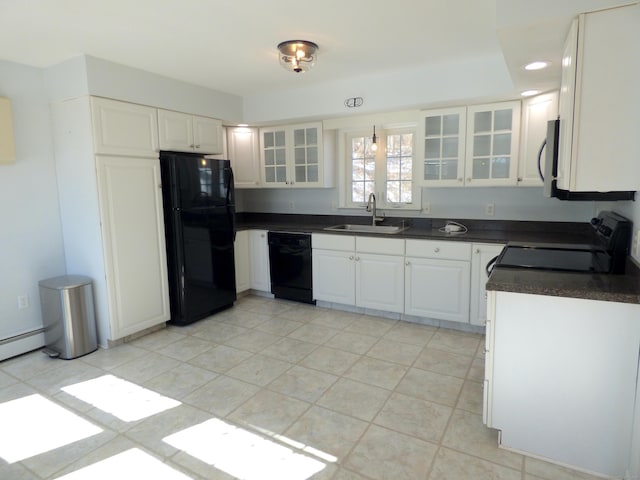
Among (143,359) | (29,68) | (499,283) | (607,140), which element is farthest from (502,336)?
(29,68)

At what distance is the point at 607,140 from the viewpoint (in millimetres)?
1638

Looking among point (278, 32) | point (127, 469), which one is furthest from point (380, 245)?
point (127, 469)

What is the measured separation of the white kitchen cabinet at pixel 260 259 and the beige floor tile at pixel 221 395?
72.9 inches

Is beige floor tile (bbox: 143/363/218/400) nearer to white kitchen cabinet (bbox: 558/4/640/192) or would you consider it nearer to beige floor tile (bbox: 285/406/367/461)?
beige floor tile (bbox: 285/406/367/461)

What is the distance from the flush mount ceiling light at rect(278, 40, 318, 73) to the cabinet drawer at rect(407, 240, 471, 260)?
176 centimetres

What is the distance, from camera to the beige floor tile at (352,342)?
3.17 m

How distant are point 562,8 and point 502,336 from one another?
1453mm

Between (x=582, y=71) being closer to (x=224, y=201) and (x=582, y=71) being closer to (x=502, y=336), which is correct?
(x=502, y=336)

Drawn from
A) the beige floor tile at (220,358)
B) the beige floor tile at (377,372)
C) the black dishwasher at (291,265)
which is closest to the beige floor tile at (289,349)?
A: the beige floor tile at (220,358)

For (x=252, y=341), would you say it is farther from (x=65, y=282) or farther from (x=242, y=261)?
(x=65, y=282)

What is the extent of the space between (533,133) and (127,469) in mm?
3542

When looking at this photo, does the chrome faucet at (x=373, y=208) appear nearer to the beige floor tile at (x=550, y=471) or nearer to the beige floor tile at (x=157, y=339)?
the beige floor tile at (x=157, y=339)

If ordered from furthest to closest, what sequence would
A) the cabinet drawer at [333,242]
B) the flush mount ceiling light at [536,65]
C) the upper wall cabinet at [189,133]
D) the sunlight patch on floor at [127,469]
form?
1. the cabinet drawer at [333,242]
2. the upper wall cabinet at [189,133]
3. the flush mount ceiling light at [536,65]
4. the sunlight patch on floor at [127,469]

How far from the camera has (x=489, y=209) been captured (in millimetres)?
3744
